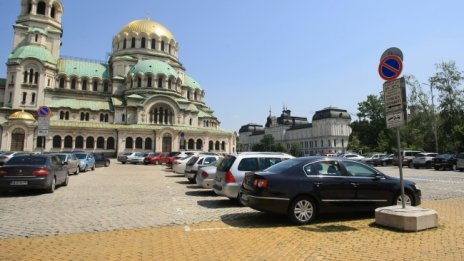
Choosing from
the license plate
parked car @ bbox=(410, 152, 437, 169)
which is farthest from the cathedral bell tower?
parked car @ bbox=(410, 152, 437, 169)

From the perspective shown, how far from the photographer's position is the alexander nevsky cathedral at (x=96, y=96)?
2215 inches

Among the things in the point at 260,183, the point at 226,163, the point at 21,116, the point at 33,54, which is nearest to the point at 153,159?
the point at 21,116

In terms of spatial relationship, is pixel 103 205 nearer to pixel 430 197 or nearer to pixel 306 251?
pixel 306 251

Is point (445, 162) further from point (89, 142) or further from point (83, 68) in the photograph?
point (83, 68)

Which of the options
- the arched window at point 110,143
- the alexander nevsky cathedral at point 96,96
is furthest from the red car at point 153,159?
the arched window at point 110,143

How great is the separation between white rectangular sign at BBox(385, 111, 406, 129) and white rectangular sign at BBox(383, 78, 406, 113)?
0.12m

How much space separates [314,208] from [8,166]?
459 inches

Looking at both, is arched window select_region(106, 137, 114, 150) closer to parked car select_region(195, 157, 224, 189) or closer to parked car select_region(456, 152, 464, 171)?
parked car select_region(195, 157, 224, 189)

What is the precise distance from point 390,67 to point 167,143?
54536 millimetres

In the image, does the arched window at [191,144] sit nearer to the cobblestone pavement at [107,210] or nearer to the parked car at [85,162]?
the parked car at [85,162]

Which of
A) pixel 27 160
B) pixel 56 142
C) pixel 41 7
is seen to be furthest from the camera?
pixel 41 7

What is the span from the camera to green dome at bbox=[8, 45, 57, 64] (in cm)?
5841

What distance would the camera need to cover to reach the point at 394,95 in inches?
318

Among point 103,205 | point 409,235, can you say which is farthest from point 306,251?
point 103,205
